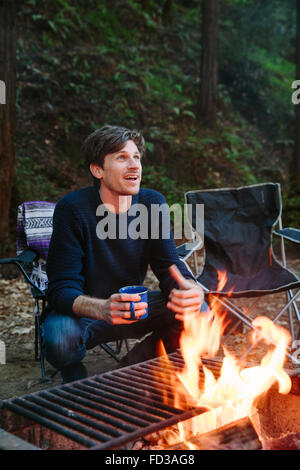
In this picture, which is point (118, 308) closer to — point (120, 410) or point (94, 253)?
point (120, 410)

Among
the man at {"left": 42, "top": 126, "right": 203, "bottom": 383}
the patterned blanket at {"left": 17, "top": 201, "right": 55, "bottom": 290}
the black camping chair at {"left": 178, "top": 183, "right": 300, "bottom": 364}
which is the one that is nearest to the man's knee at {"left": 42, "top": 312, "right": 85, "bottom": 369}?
the man at {"left": 42, "top": 126, "right": 203, "bottom": 383}

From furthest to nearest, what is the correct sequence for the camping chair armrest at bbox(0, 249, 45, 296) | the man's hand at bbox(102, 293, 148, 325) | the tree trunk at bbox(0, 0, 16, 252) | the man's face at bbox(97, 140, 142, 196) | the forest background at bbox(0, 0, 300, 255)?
the forest background at bbox(0, 0, 300, 255) < the tree trunk at bbox(0, 0, 16, 252) < the camping chair armrest at bbox(0, 249, 45, 296) < the man's face at bbox(97, 140, 142, 196) < the man's hand at bbox(102, 293, 148, 325)

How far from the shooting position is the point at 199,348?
2236 mm

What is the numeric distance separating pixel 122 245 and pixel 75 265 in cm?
31

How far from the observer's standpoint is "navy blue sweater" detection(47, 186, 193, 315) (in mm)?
2283

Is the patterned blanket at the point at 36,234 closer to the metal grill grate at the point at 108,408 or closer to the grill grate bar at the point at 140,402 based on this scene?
the metal grill grate at the point at 108,408

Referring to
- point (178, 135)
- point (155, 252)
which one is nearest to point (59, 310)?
point (155, 252)

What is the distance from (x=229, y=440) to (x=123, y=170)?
55.7 inches


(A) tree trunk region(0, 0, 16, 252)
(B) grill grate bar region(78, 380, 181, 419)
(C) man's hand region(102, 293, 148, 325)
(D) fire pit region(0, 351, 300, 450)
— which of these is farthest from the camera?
(A) tree trunk region(0, 0, 16, 252)

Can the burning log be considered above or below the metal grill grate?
below

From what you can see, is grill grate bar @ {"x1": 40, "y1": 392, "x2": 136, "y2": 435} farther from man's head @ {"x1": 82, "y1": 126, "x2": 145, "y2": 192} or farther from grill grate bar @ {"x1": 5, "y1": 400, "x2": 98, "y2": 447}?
man's head @ {"x1": 82, "y1": 126, "x2": 145, "y2": 192}

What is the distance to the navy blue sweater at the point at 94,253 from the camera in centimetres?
228

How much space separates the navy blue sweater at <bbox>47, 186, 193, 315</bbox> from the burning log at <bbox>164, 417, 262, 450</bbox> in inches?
37.2
